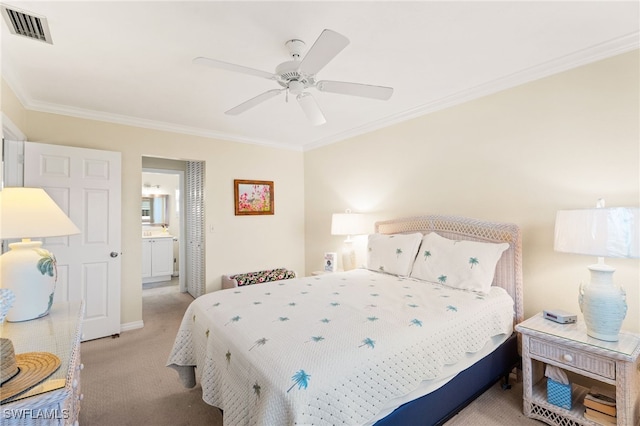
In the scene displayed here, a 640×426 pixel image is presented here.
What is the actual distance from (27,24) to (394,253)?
3.18 m

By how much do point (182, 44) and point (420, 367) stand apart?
2459 mm

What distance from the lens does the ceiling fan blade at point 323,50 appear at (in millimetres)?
1404

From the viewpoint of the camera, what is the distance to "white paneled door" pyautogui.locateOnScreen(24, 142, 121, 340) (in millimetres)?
2977

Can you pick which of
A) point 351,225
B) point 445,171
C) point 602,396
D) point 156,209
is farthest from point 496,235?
point 156,209

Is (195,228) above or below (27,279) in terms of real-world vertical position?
above

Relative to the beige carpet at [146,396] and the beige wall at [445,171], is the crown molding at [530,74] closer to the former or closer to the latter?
the beige wall at [445,171]

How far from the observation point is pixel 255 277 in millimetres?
4203

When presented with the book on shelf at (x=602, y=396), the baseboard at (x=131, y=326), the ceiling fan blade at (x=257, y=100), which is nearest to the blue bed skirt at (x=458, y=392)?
the book on shelf at (x=602, y=396)

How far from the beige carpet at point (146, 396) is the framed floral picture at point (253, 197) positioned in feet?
6.42

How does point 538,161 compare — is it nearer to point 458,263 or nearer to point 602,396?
point 458,263

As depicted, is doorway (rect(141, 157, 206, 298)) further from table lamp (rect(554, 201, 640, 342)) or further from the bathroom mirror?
table lamp (rect(554, 201, 640, 342))

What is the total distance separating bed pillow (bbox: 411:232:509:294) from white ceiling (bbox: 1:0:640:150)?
4.58 feet

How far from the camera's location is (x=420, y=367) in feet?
5.03

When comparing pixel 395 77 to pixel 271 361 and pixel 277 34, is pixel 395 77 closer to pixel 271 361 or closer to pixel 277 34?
pixel 277 34
